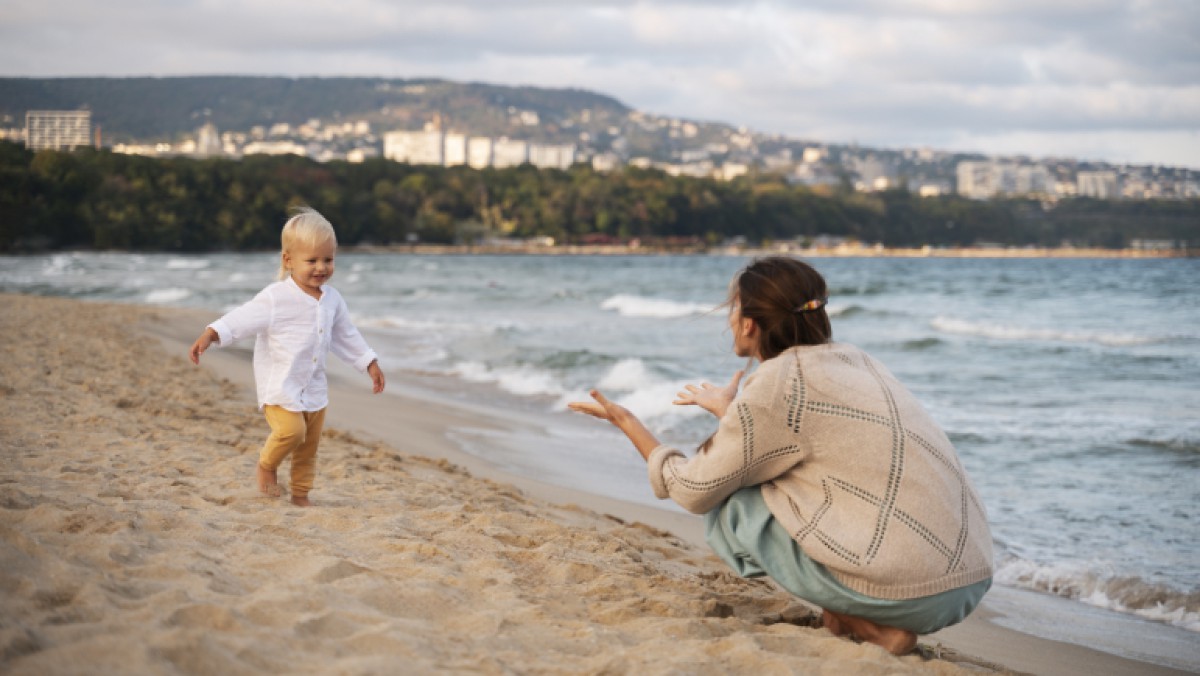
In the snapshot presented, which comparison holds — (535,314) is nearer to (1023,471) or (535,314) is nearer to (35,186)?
(1023,471)

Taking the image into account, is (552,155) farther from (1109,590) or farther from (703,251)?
(1109,590)

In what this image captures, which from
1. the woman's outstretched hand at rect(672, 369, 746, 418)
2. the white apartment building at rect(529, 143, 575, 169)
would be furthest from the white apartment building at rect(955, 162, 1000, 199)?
the woman's outstretched hand at rect(672, 369, 746, 418)

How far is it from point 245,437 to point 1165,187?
206ft

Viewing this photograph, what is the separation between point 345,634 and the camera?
2631 mm

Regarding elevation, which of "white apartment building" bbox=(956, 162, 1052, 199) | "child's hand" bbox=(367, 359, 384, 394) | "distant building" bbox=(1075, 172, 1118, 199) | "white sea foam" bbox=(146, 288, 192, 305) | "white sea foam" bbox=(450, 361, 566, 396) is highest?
"white apartment building" bbox=(956, 162, 1052, 199)

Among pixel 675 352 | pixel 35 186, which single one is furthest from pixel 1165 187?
pixel 35 186

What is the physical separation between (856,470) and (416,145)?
171869 mm

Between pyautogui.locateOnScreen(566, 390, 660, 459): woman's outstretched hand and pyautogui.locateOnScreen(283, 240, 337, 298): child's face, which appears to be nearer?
pyautogui.locateOnScreen(566, 390, 660, 459): woman's outstretched hand

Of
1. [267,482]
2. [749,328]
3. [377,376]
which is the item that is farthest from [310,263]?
[749,328]

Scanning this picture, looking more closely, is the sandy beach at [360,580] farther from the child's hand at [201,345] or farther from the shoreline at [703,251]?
the shoreline at [703,251]

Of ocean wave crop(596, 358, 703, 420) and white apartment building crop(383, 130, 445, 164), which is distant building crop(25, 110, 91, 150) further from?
white apartment building crop(383, 130, 445, 164)

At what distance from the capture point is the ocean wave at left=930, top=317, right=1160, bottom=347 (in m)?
17.3

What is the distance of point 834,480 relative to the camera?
2982mm

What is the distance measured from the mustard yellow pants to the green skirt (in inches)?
81.5
